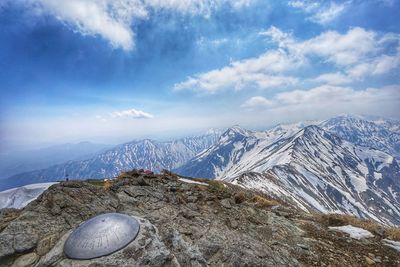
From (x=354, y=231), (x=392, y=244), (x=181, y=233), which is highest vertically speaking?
(x=181, y=233)

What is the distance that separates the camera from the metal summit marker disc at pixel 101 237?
351 inches

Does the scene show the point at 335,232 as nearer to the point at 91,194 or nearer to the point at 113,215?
the point at 113,215

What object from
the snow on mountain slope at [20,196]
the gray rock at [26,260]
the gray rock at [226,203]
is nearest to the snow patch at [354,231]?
the gray rock at [226,203]

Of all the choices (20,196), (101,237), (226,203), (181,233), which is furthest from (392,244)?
(20,196)

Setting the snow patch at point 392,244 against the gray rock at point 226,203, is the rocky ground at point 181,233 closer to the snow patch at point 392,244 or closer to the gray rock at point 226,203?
the gray rock at point 226,203

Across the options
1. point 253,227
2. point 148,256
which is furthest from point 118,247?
point 253,227

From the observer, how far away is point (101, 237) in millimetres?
9359

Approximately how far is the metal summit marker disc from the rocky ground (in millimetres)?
238

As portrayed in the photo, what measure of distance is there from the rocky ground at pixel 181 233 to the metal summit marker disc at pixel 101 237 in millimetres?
238

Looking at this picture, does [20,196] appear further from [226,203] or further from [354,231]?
[354,231]

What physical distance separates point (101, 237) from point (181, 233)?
3873 millimetres

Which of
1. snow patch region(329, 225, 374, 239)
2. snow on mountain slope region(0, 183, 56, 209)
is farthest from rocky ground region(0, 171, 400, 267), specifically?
snow on mountain slope region(0, 183, 56, 209)

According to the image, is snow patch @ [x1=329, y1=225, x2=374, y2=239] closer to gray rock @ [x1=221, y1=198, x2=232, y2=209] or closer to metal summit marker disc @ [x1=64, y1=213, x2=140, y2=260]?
gray rock @ [x1=221, y1=198, x2=232, y2=209]

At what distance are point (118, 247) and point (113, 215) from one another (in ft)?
5.84
